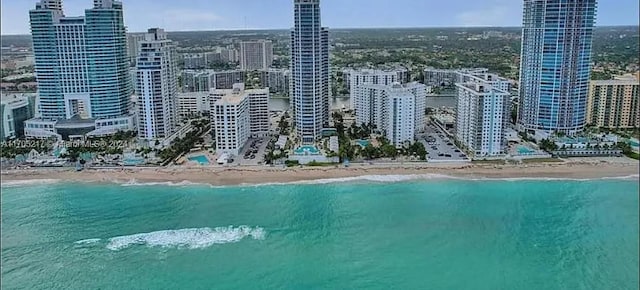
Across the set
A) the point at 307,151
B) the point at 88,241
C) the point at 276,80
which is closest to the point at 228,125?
the point at 307,151

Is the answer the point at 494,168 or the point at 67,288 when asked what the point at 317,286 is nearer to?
the point at 67,288

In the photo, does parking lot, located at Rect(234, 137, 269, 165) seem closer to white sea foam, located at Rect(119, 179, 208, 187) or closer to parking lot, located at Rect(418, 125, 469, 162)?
white sea foam, located at Rect(119, 179, 208, 187)

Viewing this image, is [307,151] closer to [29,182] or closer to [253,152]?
[253,152]

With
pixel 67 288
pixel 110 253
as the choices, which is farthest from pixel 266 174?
pixel 67 288

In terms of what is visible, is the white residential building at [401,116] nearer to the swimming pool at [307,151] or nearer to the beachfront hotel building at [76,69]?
the swimming pool at [307,151]

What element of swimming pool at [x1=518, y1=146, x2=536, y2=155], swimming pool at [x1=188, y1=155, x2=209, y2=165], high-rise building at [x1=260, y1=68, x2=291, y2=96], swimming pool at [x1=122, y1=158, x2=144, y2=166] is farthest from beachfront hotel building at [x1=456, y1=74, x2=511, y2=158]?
high-rise building at [x1=260, y1=68, x2=291, y2=96]
